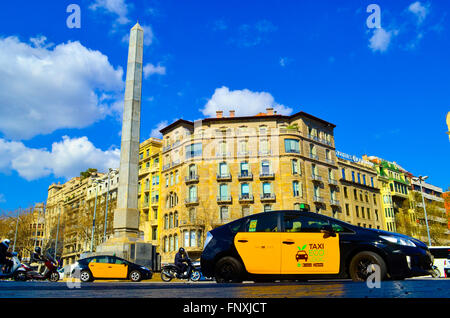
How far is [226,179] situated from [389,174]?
33.2m

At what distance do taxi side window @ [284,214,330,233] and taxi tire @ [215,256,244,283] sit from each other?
3.75 feet

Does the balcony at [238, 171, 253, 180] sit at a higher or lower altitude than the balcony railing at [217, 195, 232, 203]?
higher

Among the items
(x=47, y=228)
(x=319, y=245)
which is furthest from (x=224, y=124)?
(x=47, y=228)

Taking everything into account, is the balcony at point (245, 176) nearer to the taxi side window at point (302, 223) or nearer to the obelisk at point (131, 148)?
the obelisk at point (131, 148)

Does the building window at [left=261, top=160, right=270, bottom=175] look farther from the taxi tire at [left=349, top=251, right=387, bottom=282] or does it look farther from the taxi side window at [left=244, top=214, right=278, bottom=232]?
the taxi tire at [left=349, top=251, right=387, bottom=282]

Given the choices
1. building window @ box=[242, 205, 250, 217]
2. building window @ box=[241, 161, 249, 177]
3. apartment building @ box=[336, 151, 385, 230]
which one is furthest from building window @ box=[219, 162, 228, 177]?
apartment building @ box=[336, 151, 385, 230]

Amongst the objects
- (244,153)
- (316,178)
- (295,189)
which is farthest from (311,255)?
(316,178)

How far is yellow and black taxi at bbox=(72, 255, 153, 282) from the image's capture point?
16484 mm

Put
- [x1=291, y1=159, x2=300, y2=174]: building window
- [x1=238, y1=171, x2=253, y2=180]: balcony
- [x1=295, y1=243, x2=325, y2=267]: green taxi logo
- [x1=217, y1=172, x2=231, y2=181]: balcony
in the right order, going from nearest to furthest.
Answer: [x1=295, y1=243, x2=325, y2=267]: green taxi logo, [x1=238, y1=171, x2=253, y2=180]: balcony, [x1=217, y1=172, x2=231, y2=181]: balcony, [x1=291, y1=159, x2=300, y2=174]: building window

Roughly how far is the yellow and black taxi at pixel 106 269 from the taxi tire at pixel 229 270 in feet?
37.4

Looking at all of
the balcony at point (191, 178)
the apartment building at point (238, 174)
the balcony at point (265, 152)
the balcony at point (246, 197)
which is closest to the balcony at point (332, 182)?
the apartment building at point (238, 174)

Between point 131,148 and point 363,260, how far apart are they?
59.4ft

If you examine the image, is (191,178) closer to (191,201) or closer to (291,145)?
(191,201)

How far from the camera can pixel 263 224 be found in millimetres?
7207
